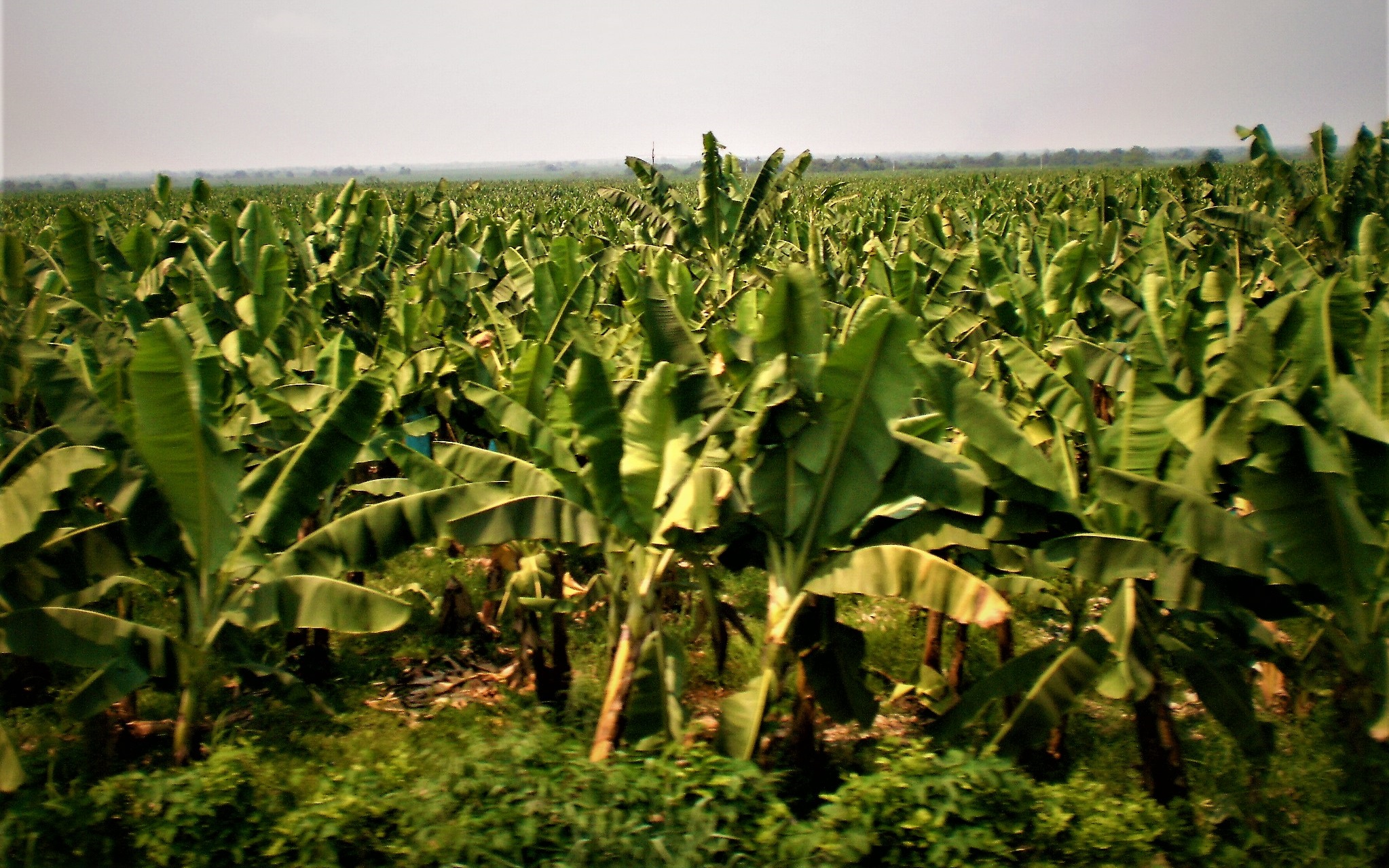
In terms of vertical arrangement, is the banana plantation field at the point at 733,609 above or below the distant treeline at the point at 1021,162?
below

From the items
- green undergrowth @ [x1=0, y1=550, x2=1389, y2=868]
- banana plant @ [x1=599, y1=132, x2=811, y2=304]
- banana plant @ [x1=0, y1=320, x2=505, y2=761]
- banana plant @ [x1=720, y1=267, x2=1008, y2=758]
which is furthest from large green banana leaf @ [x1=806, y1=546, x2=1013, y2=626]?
banana plant @ [x1=599, y1=132, x2=811, y2=304]

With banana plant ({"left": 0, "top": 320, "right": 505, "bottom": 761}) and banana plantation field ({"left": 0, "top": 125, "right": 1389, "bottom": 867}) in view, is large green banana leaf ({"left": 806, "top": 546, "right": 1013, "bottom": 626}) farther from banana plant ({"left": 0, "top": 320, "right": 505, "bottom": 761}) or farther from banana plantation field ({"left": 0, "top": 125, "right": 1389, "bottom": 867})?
banana plant ({"left": 0, "top": 320, "right": 505, "bottom": 761})

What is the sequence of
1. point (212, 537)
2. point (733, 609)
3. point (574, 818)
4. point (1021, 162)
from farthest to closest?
point (1021, 162) < point (733, 609) < point (212, 537) < point (574, 818)

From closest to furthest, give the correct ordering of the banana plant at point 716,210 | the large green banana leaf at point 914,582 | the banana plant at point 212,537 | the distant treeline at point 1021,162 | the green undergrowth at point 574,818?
the green undergrowth at point 574,818
the large green banana leaf at point 914,582
the banana plant at point 212,537
the banana plant at point 716,210
the distant treeline at point 1021,162

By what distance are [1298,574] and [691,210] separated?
34.1ft

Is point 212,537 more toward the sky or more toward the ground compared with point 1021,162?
more toward the ground

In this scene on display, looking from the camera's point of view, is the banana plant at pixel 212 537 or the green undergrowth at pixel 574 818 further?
the banana plant at pixel 212 537

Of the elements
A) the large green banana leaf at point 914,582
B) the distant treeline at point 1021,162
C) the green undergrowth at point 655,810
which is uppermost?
the distant treeline at point 1021,162

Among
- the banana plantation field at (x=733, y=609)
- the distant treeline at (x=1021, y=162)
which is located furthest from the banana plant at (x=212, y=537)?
the distant treeline at (x=1021, y=162)

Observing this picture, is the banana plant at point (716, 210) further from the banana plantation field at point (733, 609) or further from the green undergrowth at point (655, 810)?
the green undergrowth at point (655, 810)

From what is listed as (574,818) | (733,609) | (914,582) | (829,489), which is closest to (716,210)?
(733,609)

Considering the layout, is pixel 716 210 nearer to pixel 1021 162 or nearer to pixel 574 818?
pixel 574 818

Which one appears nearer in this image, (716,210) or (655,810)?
(655,810)

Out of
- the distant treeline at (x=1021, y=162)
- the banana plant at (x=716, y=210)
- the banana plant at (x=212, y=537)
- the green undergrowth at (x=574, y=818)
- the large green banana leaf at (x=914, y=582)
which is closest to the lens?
the green undergrowth at (x=574, y=818)
